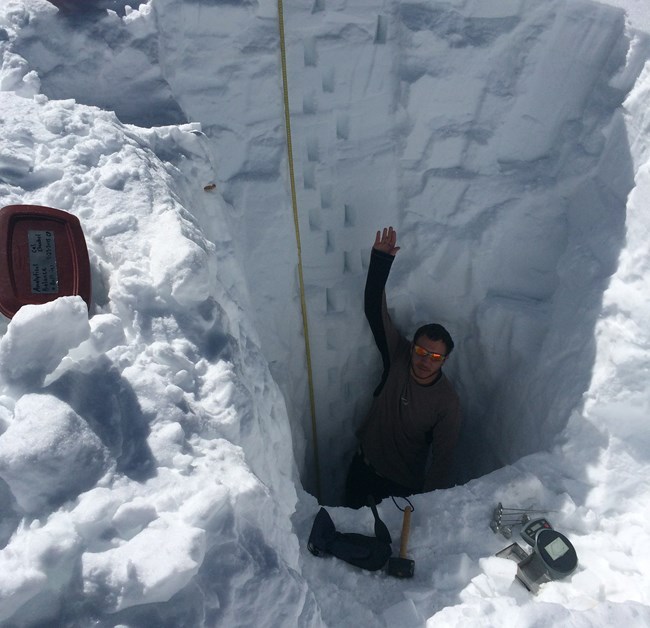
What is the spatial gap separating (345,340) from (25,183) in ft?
5.27

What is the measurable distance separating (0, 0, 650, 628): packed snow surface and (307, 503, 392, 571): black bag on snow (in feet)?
0.14

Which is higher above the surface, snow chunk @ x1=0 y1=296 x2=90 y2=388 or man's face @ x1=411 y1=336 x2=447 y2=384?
snow chunk @ x1=0 y1=296 x2=90 y2=388

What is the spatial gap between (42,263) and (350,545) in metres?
1.28

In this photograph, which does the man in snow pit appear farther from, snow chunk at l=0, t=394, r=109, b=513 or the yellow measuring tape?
snow chunk at l=0, t=394, r=109, b=513

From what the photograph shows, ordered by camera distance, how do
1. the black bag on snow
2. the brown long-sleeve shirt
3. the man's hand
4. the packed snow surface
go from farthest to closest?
the brown long-sleeve shirt
the man's hand
the black bag on snow
the packed snow surface

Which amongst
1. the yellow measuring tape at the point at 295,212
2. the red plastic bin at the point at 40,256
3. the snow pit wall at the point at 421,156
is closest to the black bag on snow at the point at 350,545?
the snow pit wall at the point at 421,156

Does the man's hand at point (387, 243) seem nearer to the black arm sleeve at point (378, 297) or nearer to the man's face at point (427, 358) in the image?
the black arm sleeve at point (378, 297)

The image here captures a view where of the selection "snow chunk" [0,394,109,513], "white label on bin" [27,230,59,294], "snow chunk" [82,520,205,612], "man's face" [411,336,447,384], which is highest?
"white label on bin" [27,230,59,294]

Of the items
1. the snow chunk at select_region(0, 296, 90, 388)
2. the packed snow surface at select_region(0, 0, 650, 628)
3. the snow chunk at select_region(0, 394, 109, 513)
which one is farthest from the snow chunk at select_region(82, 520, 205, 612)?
the snow chunk at select_region(0, 296, 90, 388)

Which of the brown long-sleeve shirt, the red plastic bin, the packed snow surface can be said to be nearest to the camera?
the packed snow surface

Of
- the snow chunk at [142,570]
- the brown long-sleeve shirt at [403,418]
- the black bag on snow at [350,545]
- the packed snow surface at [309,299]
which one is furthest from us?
the brown long-sleeve shirt at [403,418]

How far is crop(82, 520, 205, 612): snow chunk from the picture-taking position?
3.88 feet

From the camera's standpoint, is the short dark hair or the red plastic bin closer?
the red plastic bin

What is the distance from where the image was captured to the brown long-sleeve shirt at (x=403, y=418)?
282cm
